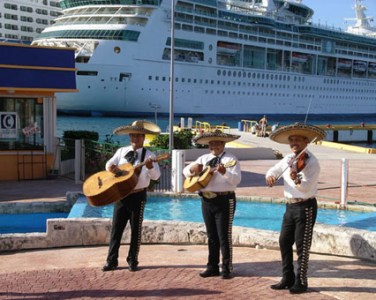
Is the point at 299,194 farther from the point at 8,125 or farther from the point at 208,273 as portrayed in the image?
the point at 8,125

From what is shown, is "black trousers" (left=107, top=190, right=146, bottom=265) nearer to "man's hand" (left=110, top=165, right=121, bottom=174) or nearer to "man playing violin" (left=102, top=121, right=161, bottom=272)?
"man playing violin" (left=102, top=121, right=161, bottom=272)

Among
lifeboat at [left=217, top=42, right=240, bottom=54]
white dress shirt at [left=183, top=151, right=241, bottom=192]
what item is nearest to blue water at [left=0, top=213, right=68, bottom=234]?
white dress shirt at [left=183, top=151, right=241, bottom=192]

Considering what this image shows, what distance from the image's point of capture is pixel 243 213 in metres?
10.6

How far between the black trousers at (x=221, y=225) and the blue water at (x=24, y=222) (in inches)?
196

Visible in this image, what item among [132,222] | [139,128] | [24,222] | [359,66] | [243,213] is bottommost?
[24,222]

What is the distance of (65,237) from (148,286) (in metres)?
2.31

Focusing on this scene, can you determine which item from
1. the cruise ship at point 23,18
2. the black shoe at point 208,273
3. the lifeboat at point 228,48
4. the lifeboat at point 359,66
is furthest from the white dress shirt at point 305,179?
the cruise ship at point 23,18

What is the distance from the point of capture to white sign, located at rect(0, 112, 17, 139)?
13.2 meters

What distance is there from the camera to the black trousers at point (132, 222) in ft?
18.8

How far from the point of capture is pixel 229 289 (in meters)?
5.03

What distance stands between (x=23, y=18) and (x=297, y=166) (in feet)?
334

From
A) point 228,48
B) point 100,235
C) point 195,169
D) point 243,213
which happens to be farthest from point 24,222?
point 228,48

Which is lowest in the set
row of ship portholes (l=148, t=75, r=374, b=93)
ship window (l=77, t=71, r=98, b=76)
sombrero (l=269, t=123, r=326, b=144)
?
sombrero (l=269, t=123, r=326, b=144)

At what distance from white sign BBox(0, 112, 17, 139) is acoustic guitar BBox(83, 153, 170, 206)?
8366 millimetres
